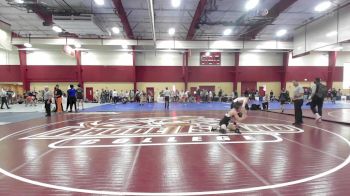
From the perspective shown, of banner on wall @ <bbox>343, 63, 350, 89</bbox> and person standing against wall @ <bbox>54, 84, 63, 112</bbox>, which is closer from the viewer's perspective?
person standing against wall @ <bbox>54, 84, 63, 112</bbox>

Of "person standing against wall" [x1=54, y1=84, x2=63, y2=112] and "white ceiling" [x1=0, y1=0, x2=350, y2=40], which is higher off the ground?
"white ceiling" [x1=0, y1=0, x2=350, y2=40]

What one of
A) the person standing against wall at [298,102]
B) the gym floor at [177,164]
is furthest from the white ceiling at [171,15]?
the gym floor at [177,164]

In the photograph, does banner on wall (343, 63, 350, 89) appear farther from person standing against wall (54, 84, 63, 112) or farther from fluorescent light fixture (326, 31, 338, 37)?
person standing against wall (54, 84, 63, 112)

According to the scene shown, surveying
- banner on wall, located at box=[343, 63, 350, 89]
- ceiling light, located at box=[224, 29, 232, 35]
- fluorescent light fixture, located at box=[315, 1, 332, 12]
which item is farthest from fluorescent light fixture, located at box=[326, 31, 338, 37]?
banner on wall, located at box=[343, 63, 350, 89]

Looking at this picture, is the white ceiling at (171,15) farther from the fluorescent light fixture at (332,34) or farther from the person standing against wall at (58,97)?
the person standing against wall at (58,97)

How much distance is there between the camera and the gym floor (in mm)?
3613

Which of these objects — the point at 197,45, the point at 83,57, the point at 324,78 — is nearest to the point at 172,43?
the point at 197,45

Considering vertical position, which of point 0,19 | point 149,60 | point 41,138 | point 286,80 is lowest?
point 41,138

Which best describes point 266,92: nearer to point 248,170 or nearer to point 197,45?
point 197,45

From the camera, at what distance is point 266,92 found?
34.7m

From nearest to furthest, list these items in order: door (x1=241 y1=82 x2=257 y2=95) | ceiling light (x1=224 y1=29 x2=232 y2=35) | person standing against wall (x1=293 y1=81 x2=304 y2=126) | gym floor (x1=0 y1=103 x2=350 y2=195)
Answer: gym floor (x1=0 y1=103 x2=350 y2=195) → person standing against wall (x1=293 y1=81 x2=304 y2=126) → ceiling light (x1=224 y1=29 x2=232 y2=35) → door (x1=241 y1=82 x2=257 y2=95)

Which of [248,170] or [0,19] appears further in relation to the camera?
[0,19]

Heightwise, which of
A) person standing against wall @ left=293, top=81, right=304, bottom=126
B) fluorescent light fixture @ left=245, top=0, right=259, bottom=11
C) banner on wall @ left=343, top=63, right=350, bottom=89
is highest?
fluorescent light fixture @ left=245, top=0, right=259, bottom=11

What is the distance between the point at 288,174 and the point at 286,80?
3203 cm
